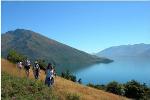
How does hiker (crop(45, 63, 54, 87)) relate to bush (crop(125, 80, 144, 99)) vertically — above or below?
above

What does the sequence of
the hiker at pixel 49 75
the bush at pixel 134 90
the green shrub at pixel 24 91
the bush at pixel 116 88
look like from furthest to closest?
the bush at pixel 116 88 → the bush at pixel 134 90 → the hiker at pixel 49 75 → the green shrub at pixel 24 91

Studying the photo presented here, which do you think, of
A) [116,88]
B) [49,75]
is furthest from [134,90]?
[49,75]

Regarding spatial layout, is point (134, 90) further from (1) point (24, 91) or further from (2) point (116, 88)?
(1) point (24, 91)

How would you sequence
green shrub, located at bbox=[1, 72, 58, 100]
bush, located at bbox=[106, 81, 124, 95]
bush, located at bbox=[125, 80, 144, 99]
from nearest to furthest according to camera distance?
1. green shrub, located at bbox=[1, 72, 58, 100]
2. bush, located at bbox=[125, 80, 144, 99]
3. bush, located at bbox=[106, 81, 124, 95]

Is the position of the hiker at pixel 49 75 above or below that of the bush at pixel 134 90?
above

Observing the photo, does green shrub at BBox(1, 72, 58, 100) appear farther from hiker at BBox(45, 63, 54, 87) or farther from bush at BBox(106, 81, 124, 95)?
bush at BBox(106, 81, 124, 95)

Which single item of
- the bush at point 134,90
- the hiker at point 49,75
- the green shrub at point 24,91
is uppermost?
the hiker at point 49,75

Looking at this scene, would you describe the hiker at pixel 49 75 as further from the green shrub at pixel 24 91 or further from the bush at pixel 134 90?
the bush at pixel 134 90

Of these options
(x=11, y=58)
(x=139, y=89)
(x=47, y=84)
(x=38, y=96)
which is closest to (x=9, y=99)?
(x=38, y=96)

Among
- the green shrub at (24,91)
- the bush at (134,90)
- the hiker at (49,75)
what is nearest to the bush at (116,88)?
the bush at (134,90)

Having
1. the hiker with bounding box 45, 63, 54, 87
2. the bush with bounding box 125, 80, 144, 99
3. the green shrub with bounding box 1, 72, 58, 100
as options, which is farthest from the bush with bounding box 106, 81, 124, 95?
the green shrub with bounding box 1, 72, 58, 100

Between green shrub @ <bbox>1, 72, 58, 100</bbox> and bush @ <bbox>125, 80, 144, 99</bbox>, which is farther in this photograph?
bush @ <bbox>125, 80, 144, 99</bbox>

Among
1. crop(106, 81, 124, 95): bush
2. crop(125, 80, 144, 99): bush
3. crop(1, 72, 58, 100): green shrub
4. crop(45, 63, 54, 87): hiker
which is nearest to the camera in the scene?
crop(1, 72, 58, 100): green shrub

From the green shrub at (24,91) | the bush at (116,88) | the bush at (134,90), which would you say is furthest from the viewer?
the bush at (116,88)
